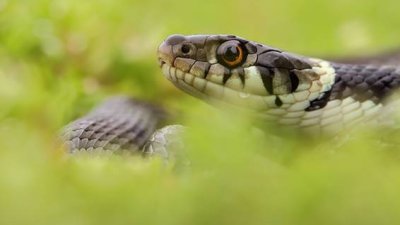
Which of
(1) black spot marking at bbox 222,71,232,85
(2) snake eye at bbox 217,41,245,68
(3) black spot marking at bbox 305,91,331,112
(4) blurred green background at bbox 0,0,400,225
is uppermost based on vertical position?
(2) snake eye at bbox 217,41,245,68

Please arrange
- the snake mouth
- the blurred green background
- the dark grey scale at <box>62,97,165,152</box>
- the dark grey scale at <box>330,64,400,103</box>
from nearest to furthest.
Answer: the blurred green background, the dark grey scale at <box>62,97,165,152</box>, the snake mouth, the dark grey scale at <box>330,64,400,103</box>

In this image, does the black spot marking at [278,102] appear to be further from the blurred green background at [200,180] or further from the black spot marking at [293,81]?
the blurred green background at [200,180]

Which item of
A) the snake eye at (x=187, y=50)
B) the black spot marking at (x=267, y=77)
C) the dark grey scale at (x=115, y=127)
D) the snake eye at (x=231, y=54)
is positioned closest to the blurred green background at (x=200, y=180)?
the dark grey scale at (x=115, y=127)

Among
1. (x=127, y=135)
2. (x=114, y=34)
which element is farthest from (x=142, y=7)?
(x=127, y=135)

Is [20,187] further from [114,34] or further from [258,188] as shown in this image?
[114,34]

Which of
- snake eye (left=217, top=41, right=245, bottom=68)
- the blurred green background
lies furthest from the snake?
the blurred green background

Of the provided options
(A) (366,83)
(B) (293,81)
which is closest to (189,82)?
(B) (293,81)

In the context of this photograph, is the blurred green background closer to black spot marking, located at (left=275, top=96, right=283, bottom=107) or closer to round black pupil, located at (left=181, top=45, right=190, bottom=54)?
black spot marking, located at (left=275, top=96, right=283, bottom=107)
